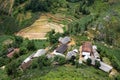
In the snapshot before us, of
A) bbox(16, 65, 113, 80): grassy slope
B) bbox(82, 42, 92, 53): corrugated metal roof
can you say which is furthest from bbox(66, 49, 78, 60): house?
bbox(16, 65, 113, 80): grassy slope

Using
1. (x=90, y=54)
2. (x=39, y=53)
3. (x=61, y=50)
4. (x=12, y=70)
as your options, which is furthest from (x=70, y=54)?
(x=12, y=70)

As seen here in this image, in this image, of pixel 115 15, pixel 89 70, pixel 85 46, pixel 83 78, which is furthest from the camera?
pixel 115 15

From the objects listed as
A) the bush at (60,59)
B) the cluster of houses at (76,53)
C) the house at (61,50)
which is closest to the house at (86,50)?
the cluster of houses at (76,53)

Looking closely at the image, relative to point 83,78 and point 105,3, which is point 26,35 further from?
point 83,78

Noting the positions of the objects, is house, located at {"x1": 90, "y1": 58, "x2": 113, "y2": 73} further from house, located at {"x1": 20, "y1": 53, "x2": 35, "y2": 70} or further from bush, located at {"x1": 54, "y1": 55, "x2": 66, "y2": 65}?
house, located at {"x1": 20, "y1": 53, "x2": 35, "y2": 70}

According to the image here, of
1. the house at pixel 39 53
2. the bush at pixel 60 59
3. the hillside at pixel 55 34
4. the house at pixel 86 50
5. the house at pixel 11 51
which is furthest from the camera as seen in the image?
the house at pixel 11 51

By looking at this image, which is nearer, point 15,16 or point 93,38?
point 93,38

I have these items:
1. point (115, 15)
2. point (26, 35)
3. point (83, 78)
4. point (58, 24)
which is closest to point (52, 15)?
point (58, 24)

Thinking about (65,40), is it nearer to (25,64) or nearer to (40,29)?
(25,64)

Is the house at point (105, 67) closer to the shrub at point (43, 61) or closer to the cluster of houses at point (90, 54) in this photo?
the cluster of houses at point (90, 54)
